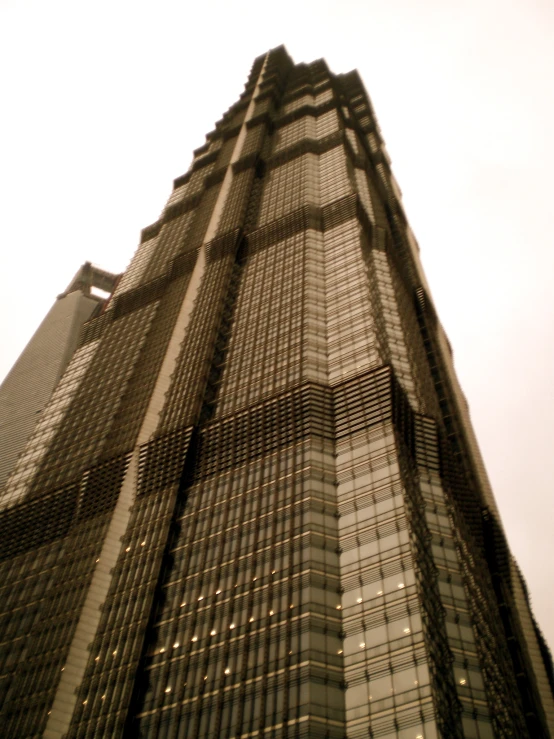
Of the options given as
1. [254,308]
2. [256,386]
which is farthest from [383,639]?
[254,308]

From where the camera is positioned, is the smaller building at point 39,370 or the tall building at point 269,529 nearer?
the tall building at point 269,529

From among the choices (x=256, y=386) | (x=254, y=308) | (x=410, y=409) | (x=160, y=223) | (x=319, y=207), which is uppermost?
(x=160, y=223)

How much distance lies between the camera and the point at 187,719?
57906 millimetres

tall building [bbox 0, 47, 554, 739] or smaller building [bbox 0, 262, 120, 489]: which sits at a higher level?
smaller building [bbox 0, 262, 120, 489]

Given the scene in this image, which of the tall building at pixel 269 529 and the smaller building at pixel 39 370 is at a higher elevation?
the smaller building at pixel 39 370

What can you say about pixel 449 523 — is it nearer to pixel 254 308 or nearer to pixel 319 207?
pixel 254 308

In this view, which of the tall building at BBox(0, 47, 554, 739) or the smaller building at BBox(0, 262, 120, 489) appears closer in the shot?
the tall building at BBox(0, 47, 554, 739)

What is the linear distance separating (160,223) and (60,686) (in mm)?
108869

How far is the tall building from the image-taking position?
5744 cm

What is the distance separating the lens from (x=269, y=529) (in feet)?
228

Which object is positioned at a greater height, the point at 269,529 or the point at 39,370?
the point at 39,370

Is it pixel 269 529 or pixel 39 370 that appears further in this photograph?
pixel 39 370

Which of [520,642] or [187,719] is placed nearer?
[187,719]

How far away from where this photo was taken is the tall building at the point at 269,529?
188ft
